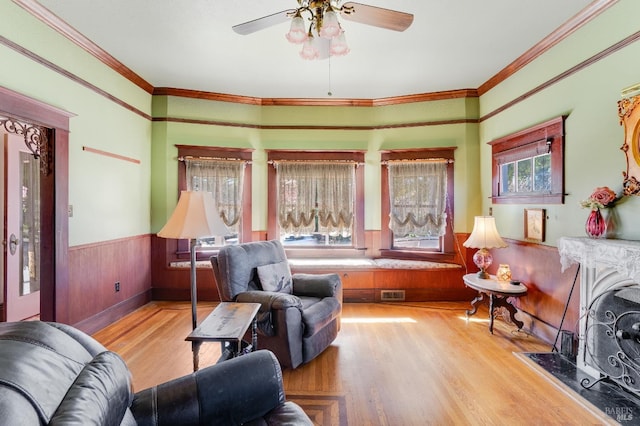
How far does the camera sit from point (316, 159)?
16.0ft

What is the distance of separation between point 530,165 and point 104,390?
399 cm

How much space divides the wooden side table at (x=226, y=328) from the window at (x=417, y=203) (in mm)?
2949

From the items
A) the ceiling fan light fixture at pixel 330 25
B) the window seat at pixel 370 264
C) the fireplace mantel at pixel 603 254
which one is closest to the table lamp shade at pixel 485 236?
the fireplace mantel at pixel 603 254

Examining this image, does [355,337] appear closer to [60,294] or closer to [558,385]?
[558,385]

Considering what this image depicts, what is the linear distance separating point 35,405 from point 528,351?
348 centimetres

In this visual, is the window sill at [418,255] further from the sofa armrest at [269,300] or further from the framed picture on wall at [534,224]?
the sofa armrest at [269,300]

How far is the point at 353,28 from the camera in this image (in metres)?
2.98

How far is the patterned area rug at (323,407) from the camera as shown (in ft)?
6.66

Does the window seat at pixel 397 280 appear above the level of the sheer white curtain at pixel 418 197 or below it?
below

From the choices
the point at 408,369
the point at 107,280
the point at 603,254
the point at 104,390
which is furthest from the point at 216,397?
the point at 107,280

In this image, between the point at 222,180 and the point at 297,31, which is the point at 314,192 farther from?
the point at 297,31

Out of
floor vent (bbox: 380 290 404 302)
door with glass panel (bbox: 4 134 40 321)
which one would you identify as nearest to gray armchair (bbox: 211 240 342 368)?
floor vent (bbox: 380 290 404 302)

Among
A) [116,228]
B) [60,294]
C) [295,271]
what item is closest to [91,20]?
[116,228]

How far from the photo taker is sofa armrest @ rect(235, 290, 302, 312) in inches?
104
